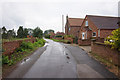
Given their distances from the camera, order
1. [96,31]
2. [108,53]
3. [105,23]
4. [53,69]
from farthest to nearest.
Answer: [105,23], [96,31], [108,53], [53,69]

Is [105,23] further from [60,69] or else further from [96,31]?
[60,69]

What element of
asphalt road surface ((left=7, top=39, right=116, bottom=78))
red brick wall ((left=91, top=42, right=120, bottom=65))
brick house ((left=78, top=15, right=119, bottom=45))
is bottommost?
asphalt road surface ((left=7, top=39, right=116, bottom=78))

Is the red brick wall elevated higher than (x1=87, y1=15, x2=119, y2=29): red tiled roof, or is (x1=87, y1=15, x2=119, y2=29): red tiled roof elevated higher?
(x1=87, y1=15, x2=119, y2=29): red tiled roof

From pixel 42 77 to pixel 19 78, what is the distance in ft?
3.61

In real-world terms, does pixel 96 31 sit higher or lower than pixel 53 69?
higher

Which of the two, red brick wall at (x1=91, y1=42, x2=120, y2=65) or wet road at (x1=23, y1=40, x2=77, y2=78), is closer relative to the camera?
wet road at (x1=23, y1=40, x2=77, y2=78)

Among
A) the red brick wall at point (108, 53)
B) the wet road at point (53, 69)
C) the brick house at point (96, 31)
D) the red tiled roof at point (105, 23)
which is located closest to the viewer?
the wet road at point (53, 69)

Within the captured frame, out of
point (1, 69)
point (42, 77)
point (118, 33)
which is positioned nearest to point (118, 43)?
point (118, 33)

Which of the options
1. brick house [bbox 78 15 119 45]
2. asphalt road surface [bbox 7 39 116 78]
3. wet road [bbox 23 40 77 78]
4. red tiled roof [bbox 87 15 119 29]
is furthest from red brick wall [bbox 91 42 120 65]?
red tiled roof [bbox 87 15 119 29]

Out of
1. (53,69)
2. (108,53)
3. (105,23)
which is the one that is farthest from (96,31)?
(53,69)

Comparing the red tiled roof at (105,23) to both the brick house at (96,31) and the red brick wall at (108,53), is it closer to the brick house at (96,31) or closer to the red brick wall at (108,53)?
the brick house at (96,31)

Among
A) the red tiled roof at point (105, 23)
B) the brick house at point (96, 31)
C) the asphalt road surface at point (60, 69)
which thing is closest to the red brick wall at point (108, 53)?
the asphalt road surface at point (60, 69)

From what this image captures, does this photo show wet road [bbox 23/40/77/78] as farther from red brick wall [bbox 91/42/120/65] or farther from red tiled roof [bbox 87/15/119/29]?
red tiled roof [bbox 87/15/119/29]

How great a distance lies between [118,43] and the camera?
493 centimetres
